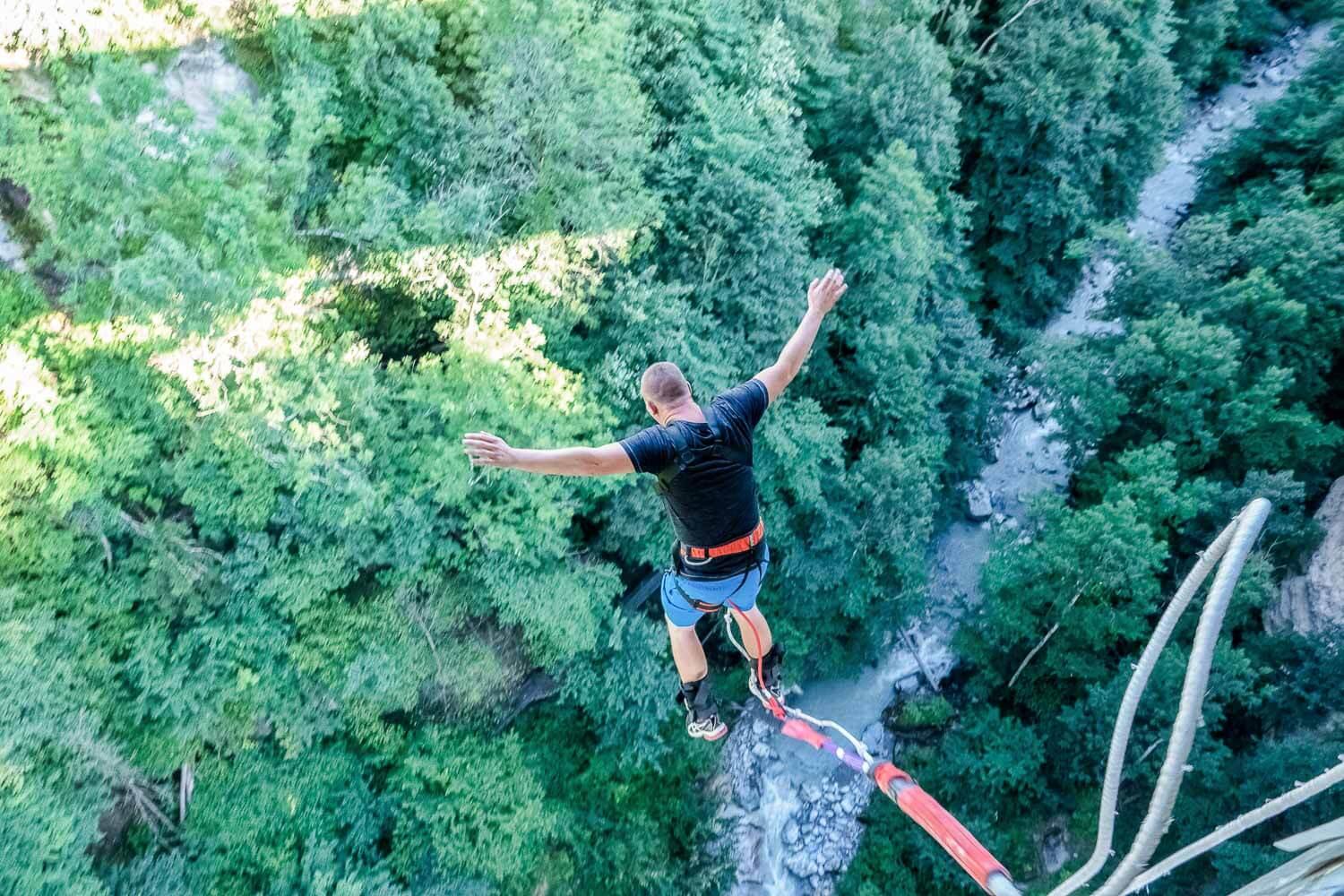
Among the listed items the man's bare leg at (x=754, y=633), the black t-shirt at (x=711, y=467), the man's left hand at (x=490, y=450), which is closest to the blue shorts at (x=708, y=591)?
the man's bare leg at (x=754, y=633)

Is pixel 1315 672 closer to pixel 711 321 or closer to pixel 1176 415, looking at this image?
pixel 1176 415

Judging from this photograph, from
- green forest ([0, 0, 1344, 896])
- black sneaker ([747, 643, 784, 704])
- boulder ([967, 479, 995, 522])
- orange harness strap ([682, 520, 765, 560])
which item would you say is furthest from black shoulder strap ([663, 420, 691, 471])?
boulder ([967, 479, 995, 522])

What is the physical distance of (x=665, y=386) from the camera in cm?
490

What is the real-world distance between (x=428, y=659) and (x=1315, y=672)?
14.2m

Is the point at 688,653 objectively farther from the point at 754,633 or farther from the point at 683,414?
the point at 683,414

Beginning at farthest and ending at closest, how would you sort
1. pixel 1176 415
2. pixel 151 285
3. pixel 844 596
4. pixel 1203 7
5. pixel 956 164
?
pixel 1203 7 → pixel 956 164 → pixel 1176 415 → pixel 844 596 → pixel 151 285

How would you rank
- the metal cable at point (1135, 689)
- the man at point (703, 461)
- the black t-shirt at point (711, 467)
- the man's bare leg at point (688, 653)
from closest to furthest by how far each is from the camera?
the metal cable at point (1135, 689), the man at point (703, 461), the black t-shirt at point (711, 467), the man's bare leg at point (688, 653)

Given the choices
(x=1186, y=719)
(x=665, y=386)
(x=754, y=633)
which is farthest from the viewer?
(x=754, y=633)

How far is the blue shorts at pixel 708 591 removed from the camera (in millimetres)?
5785

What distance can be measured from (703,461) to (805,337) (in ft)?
3.29

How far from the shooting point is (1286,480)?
15.3 metres

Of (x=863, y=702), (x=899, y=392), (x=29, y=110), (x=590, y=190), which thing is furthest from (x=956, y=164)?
(x=29, y=110)

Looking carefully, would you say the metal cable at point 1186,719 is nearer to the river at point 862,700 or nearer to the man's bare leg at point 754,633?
the man's bare leg at point 754,633

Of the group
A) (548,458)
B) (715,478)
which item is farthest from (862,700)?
(548,458)
